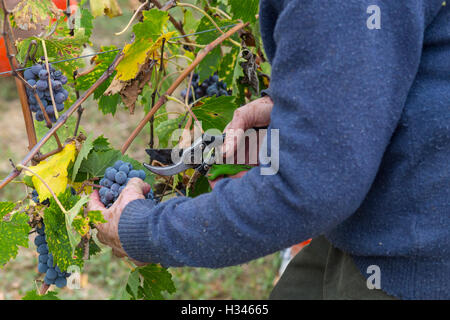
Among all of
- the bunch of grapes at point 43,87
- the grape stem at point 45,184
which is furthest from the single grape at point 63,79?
the grape stem at point 45,184

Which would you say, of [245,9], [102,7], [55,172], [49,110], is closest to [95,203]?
[55,172]

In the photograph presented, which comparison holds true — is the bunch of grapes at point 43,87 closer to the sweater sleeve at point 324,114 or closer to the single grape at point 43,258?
the single grape at point 43,258

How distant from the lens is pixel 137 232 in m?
0.85

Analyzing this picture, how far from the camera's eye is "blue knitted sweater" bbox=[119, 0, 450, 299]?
0.68 meters

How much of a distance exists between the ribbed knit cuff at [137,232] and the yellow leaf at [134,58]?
369 millimetres

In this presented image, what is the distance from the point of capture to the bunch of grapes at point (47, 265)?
3.41 feet

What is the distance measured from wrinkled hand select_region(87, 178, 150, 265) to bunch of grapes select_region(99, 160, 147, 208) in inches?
0.8

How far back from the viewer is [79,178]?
46.2 inches

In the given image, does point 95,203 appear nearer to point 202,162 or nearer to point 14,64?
point 202,162

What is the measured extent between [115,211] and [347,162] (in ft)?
1.45

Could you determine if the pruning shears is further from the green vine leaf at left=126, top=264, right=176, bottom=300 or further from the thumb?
the green vine leaf at left=126, top=264, right=176, bottom=300
